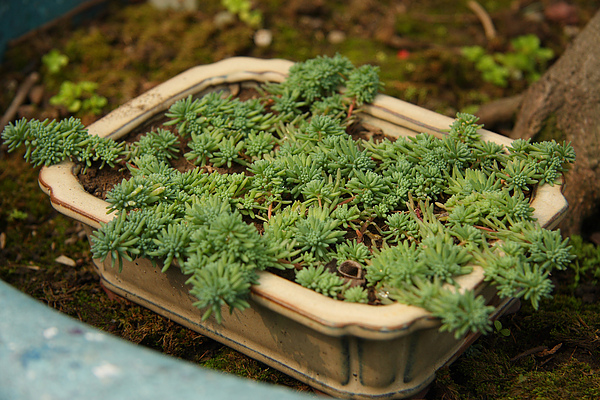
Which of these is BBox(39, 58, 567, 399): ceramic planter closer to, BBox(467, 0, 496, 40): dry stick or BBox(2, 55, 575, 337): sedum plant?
BBox(2, 55, 575, 337): sedum plant

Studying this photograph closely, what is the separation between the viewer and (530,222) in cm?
171

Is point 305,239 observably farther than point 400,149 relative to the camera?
No

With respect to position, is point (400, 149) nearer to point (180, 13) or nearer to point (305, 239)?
point (305, 239)

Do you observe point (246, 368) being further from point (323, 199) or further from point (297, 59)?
point (297, 59)

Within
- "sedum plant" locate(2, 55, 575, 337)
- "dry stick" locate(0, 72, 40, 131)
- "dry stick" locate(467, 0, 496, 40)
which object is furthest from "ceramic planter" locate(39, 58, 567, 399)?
"dry stick" locate(467, 0, 496, 40)

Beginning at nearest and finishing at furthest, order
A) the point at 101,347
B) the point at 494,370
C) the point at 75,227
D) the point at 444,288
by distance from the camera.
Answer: the point at 101,347 < the point at 444,288 < the point at 494,370 < the point at 75,227

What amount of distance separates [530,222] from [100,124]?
1.66 metres

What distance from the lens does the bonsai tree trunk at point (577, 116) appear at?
2.45 metres

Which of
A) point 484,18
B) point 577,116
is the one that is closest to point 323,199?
point 577,116

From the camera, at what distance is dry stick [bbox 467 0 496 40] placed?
3.73 m

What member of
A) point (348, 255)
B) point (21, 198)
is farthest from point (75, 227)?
point (348, 255)

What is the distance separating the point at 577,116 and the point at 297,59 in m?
1.75

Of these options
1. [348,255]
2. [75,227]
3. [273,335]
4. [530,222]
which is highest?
[530,222]

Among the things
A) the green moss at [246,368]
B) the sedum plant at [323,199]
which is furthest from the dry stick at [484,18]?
the green moss at [246,368]
